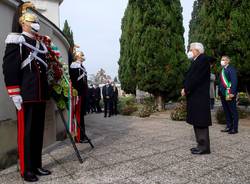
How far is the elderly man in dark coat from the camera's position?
488cm

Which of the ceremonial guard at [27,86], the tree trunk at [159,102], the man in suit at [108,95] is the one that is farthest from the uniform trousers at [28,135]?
the tree trunk at [159,102]

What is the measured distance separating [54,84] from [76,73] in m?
1.55

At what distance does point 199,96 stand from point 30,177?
2.89 metres

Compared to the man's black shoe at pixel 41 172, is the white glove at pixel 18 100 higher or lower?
higher

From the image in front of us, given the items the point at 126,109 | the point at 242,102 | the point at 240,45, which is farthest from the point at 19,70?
the point at 242,102

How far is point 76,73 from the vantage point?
20.5 ft

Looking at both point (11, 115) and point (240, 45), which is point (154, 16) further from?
point (11, 115)

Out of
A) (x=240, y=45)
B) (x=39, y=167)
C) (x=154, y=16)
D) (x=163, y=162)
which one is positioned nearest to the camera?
(x=39, y=167)

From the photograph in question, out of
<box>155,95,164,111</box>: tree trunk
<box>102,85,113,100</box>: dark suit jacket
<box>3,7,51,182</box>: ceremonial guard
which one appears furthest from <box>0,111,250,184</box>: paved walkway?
<box>102,85,113,100</box>: dark suit jacket

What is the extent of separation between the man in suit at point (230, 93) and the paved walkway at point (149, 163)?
546 millimetres

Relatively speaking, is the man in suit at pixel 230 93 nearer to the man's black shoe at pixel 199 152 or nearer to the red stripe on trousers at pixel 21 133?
the man's black shoe at pixel 199 152

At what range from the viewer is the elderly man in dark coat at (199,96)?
4.88 meters

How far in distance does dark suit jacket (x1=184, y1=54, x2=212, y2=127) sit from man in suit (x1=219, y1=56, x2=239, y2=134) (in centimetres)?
211

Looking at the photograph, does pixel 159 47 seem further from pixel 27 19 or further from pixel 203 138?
pixel 27 19
